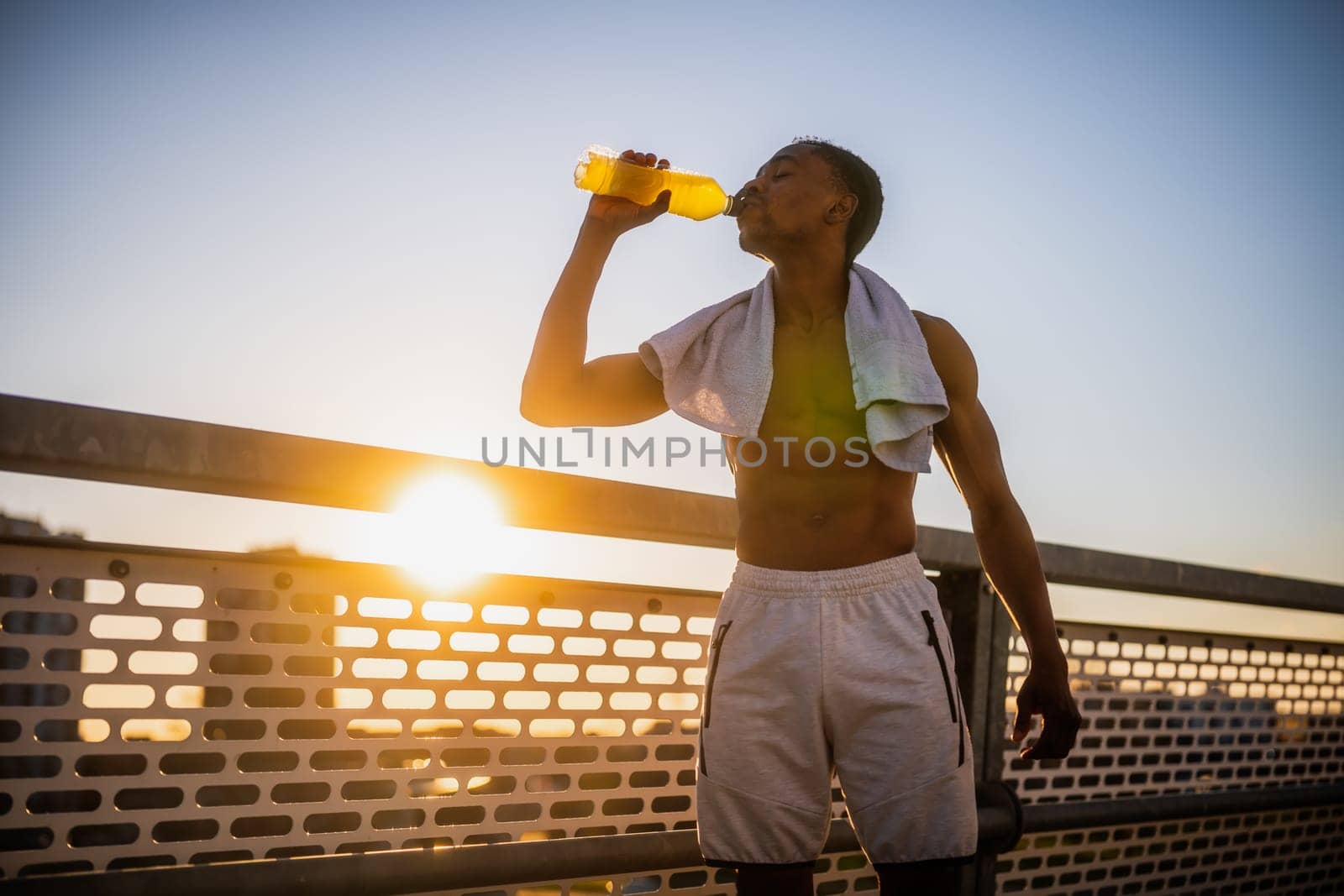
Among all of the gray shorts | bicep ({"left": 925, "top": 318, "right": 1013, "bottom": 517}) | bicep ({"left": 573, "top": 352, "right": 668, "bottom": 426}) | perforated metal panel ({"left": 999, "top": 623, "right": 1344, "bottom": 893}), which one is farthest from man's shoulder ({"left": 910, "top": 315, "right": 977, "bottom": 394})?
perforated metal panel ({"left": 999, "top": 623, "right": 1344, "bottom": 893})

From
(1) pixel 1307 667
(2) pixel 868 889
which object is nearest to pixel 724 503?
(2) pixel 868 889

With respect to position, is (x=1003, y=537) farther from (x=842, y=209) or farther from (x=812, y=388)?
(x=842, y=209)

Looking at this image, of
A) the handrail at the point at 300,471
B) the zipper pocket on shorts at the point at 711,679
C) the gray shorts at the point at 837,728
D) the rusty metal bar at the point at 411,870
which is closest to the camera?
the handrail at the point at 300,471

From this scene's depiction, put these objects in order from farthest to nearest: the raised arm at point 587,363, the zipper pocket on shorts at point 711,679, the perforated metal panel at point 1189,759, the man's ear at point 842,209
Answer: the perforated metal panel at point 1189,759 < the man's ear at point 842,209 < the raised arm at point 587,363 < the zipper pocket on shorts at point 711,679

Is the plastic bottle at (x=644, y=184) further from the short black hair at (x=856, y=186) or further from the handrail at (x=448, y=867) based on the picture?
the handrail at (x=448, y=867)

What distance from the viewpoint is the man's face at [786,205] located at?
264 cm

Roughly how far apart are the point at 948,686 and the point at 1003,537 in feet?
1.34

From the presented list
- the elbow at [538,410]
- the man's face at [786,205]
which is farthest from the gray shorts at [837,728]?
the man's face at [786,205]

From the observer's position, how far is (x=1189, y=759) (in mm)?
3598

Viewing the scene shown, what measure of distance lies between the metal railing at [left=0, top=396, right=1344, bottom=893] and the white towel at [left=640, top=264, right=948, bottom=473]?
245 millimetres

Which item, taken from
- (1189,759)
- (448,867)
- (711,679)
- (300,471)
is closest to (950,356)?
(711,679)

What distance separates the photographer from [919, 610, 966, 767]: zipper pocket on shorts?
2.11 metres

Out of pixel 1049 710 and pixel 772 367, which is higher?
pixel 772 367

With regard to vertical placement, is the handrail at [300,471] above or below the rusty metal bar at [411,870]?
above
